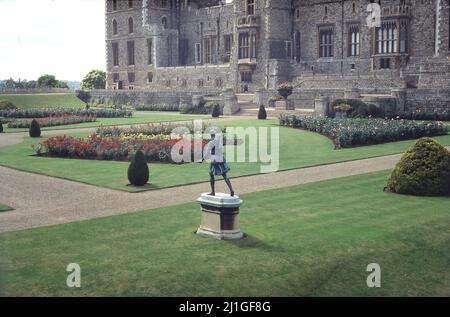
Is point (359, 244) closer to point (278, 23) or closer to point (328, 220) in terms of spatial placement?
point (328, 220)

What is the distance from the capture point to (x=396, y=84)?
50.8m

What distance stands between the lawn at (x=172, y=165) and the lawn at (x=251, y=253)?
5503 millimetres

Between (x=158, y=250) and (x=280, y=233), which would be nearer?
(x=158, y=250)

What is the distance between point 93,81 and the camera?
115750 mm

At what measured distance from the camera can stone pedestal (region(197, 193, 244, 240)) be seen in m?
13.9

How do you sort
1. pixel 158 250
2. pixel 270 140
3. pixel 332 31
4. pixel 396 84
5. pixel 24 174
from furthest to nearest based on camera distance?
1. pixel 332 31
2. pixel 396 84
3. pixel 270 140
4. pixel 24 174
5. pixel 158 250

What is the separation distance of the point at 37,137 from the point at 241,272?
29245 mm

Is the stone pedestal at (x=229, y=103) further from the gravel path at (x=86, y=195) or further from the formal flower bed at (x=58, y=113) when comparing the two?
the gravel path at (x=86, y=195)

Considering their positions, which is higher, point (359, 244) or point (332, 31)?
point (332, 31)

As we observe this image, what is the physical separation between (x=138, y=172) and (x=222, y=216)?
24.2ft

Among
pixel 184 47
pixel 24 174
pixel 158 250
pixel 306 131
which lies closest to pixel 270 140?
pixel 306 131

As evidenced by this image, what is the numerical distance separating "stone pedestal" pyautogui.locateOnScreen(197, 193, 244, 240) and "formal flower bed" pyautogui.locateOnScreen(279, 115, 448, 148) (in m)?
18.7

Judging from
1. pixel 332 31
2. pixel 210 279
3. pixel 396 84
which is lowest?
pixel 210 279

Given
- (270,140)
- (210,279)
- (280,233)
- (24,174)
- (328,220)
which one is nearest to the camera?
(210,279)
